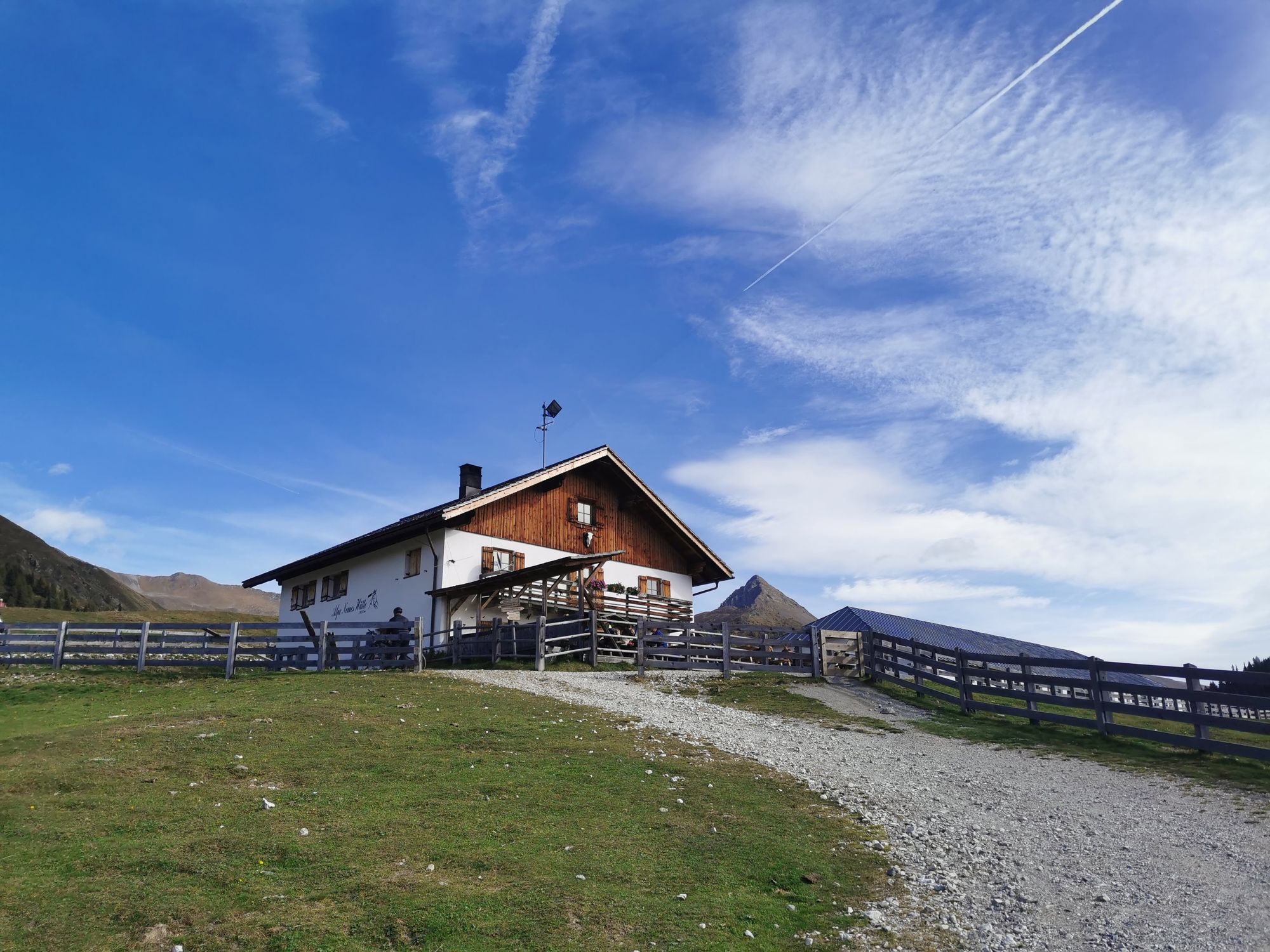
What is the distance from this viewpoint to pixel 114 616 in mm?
54812

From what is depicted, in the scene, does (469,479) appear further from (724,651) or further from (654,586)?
(724,651)

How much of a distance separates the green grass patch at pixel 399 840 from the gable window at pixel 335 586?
21.6 meters

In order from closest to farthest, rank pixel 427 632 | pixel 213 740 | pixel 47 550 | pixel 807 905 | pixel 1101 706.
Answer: pixel 807 905 < pixel 213 740 < pixel 1101 706 < pixel 427 632 < pixel 47 550

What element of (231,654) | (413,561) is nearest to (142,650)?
(231,654)

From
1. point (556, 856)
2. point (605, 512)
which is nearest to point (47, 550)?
point (605, 512)

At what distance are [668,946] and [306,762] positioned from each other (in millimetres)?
6796

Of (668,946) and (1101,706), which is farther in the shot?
(1101,706)

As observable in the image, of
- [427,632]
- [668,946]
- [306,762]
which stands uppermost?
[427,632]

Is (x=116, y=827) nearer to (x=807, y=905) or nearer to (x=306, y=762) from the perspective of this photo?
(x=306, y=762)

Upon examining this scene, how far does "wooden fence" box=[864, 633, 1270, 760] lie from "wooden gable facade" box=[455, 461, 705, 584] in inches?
548

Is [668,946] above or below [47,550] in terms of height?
below

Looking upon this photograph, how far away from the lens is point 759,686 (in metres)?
23.5

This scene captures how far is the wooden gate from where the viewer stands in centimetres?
2577

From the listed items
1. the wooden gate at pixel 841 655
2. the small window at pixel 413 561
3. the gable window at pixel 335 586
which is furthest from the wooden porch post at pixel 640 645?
the gable window at pixel 335 586
